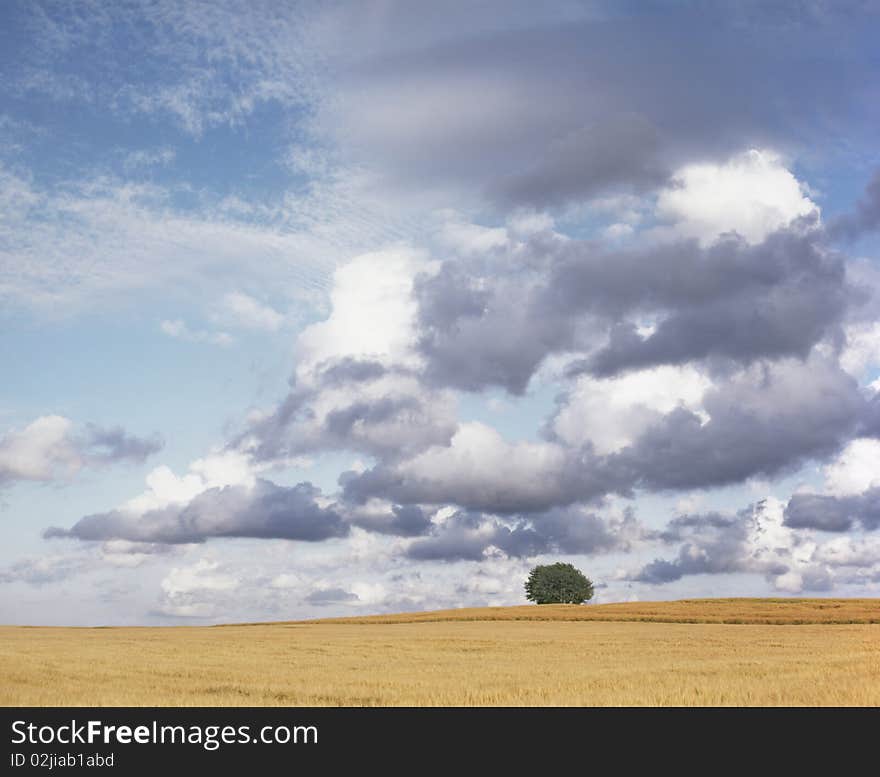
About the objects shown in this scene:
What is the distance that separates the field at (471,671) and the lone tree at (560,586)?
87.1 m

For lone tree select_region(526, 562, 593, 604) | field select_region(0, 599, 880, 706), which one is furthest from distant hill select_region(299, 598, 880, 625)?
lone tree select_region(526, 562, 593, 604)

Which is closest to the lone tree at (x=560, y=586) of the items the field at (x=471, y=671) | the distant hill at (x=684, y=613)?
the distant hill at (x=684, y=613)

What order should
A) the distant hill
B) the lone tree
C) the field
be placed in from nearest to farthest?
the field
the distant hill
the lone tree

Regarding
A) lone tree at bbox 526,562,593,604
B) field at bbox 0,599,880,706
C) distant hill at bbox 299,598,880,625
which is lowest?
field at bbox 0,599,880,706

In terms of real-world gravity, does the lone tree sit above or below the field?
above

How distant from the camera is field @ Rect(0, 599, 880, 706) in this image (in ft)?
74.8

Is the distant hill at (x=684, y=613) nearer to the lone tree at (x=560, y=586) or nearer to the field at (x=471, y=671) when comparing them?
the field at (x=471, y=671)

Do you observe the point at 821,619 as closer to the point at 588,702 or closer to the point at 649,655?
the point at 649,655

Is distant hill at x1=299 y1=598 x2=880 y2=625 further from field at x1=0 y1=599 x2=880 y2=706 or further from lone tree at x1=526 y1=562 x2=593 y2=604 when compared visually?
lone tree at x1=526 y1=562 x2=593 y2=604

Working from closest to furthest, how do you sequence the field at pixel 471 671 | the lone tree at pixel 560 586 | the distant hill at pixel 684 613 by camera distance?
the field at pixel 471 671, the distant hill at pixel 684 613, the lone tree at pixel 560 586

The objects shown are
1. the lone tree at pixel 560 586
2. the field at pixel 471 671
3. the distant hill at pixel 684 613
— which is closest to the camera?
the field at pixel 471 671

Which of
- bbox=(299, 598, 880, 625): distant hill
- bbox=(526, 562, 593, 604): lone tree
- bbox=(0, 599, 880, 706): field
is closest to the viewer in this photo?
bbox=(0, 599, 880, 706): field

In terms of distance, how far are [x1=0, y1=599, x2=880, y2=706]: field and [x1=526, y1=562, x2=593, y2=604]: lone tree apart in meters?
87.1

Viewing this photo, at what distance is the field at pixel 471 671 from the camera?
2281 cm
